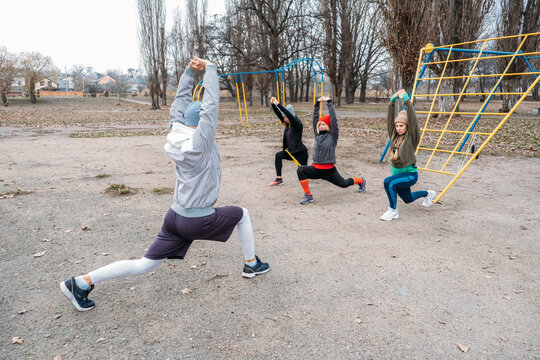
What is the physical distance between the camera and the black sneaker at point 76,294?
2957mm

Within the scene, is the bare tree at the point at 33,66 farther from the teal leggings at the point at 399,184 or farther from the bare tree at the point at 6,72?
the teal leggings at the point at 399,184

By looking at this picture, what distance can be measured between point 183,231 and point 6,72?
47.9 meters

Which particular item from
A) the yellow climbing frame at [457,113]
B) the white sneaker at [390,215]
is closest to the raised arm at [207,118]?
the white sneaker at [390,215]

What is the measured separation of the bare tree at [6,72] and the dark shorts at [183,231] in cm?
4717

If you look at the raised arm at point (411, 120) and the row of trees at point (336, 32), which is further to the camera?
the row of trees at point (336, 32)

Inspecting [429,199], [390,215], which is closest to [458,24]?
[429,199]

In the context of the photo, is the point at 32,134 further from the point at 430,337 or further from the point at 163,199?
the point at 430,337

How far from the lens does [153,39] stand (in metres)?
35.5

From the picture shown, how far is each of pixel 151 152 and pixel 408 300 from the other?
29.3ft

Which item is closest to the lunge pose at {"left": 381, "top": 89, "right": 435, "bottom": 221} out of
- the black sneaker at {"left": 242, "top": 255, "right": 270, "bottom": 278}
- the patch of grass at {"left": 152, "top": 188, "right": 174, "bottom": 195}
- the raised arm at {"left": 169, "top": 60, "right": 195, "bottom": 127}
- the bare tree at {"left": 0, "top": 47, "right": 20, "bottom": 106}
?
the black sneaker at {"left": 242, "top": 255, "right": 270, "bottom": 278}

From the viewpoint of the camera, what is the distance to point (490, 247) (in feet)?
14.1

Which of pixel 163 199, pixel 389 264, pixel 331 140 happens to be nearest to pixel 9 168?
pixel 163 199

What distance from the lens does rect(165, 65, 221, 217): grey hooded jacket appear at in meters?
2.68

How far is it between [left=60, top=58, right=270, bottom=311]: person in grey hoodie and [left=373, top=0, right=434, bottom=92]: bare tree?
37.7ft
